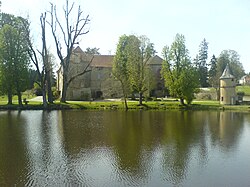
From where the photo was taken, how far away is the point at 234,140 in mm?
16688

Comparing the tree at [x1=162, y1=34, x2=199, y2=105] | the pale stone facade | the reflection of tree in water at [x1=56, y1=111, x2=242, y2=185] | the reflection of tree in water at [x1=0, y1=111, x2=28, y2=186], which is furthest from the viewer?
the pale stone facade

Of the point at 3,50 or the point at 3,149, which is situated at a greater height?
the point at 3,50

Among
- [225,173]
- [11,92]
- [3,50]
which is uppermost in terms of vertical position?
[3,50]

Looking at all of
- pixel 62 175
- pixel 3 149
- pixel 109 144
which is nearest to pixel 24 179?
pixel 62 175

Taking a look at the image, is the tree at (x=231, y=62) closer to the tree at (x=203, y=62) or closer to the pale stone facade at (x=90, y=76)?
the tree at (x=203, y=62)

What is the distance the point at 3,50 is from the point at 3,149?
27.8 meters

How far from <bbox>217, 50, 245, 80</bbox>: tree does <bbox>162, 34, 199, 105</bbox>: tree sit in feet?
100

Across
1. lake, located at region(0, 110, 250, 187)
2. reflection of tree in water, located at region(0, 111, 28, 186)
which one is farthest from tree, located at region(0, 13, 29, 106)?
reflection of tree in water, located at region(0, 111, 28, 186)

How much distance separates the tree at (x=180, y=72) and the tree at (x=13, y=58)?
1966cm

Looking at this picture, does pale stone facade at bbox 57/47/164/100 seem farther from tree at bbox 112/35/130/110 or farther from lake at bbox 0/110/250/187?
lake at bbox 0/110/250/187

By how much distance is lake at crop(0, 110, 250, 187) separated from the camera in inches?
370

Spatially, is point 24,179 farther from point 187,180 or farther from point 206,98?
point 206,98

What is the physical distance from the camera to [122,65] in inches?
1764

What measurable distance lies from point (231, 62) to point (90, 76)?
36640 millimetres
